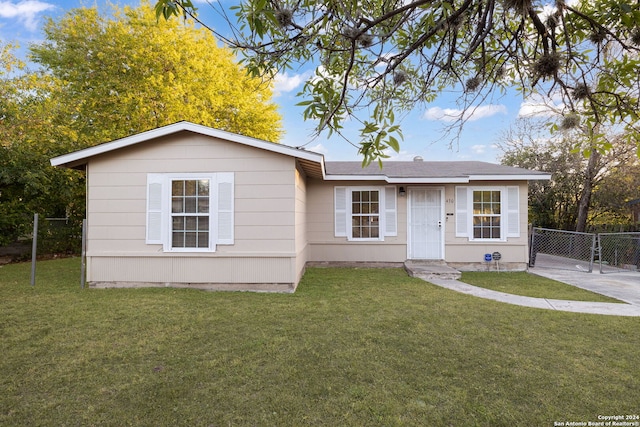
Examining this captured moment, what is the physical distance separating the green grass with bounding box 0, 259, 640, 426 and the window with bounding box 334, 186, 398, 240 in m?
A: 3.76

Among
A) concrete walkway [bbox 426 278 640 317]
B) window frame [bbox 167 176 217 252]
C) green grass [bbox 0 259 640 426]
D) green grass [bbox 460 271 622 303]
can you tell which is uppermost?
window frame [bbox 167 176 217 252]

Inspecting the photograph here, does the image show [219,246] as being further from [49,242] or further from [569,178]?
[569,178]

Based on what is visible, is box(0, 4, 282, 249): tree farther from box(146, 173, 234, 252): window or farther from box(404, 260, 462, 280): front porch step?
box(404, 260, 462, 280): front porch step

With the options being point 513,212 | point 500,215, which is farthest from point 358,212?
point 513,212

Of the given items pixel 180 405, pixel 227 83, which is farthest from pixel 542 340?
pixel 227 83

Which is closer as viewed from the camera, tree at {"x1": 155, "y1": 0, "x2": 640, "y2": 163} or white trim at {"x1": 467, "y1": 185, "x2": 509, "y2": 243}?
tree at {"x1": 155, "y1": 0, "x2": 640, "y2": 163}

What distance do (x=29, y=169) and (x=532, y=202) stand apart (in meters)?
19.7

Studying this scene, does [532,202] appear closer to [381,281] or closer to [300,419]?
[381,281]

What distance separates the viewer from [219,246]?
6.12 metres

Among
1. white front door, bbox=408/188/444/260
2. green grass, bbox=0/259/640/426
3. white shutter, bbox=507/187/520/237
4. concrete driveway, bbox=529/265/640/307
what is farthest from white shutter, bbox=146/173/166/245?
white shutter, bbox=507/187/520/237

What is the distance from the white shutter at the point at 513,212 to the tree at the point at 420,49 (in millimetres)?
6116

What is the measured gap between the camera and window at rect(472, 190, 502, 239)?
28.2 feet

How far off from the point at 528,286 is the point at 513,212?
263 cm

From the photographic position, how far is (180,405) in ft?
7.81
